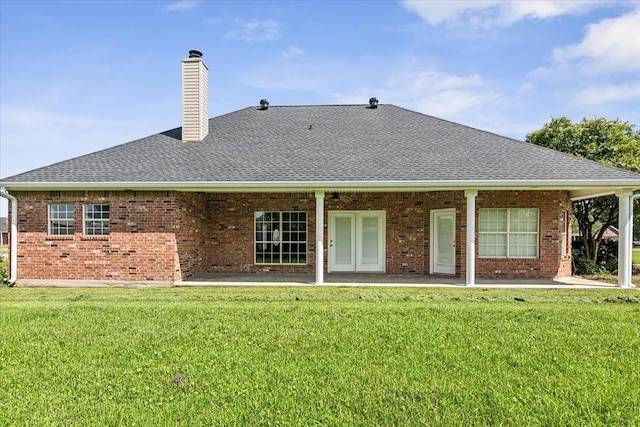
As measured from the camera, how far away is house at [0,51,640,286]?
11203mm

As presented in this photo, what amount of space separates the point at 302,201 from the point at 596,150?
1278cm

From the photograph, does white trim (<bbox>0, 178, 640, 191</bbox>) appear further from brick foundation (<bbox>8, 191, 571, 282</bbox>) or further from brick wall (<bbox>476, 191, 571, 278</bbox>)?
brick wall (<bbox>476, 191, 571, 278</bbox>)

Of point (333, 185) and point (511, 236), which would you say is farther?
point (511, 236)

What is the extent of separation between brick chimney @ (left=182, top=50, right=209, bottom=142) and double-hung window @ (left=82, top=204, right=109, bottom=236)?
3717 millimetres

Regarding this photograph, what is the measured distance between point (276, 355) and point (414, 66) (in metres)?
11.0

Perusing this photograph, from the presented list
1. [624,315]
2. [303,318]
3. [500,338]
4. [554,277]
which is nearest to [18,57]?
[303,318]

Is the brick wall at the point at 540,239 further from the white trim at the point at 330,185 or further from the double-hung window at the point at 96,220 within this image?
the double-hung window at the point at 96,220

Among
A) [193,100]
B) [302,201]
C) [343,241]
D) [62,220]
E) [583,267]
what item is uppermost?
[193,100]

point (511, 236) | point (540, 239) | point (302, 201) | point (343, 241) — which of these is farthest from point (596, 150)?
point (302, 201)

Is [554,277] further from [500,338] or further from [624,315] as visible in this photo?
[500,338]

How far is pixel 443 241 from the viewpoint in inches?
522

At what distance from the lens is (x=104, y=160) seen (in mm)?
12641

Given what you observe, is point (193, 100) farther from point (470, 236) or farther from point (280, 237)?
point (470, 236)

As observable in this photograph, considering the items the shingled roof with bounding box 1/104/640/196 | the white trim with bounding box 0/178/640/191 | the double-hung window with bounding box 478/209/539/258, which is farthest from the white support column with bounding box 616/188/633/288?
the double-hung window with bounding box 478/209/539/258
